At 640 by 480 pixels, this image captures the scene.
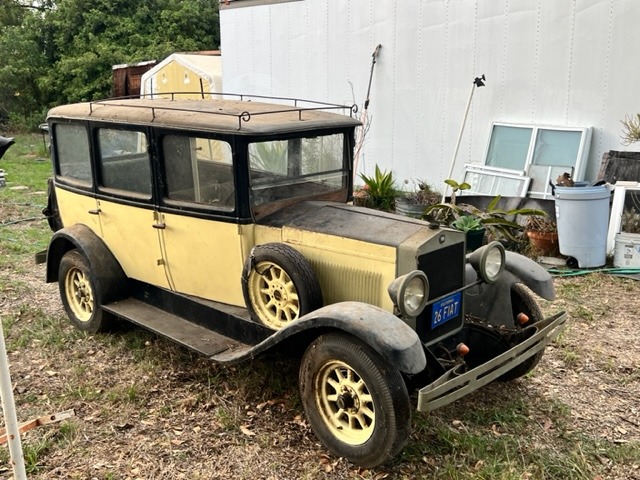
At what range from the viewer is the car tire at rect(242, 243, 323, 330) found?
361 cm

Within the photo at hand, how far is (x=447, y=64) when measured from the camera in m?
8.70

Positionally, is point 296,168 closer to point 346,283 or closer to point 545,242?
point 346,283

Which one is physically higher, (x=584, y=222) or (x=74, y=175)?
(x=74, y=175)

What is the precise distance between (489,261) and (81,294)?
3211 mm

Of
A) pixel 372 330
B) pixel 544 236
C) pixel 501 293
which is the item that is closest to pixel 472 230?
pixel 544 236

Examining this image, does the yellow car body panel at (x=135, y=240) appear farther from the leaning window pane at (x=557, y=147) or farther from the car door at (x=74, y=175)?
the leaning window pane at (x=557, y=147)

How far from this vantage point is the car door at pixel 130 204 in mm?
4414

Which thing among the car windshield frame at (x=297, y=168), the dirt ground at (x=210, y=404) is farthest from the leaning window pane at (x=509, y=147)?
the car windshield frame at (x=297, y=168)

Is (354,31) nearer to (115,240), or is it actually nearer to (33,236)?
(33,236)

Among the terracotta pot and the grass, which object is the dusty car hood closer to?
the grass

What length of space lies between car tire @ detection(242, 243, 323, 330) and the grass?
2.07 feet

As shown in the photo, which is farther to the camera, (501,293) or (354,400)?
(501,293)

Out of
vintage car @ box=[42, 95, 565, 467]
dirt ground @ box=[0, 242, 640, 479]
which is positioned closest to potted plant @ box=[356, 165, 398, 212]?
dirt ground @ box=[0, 242, 640, 479]

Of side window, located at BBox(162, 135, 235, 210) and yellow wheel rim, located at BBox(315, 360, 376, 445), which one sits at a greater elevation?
side window, located at BBox(162, 135, 235, 210)
